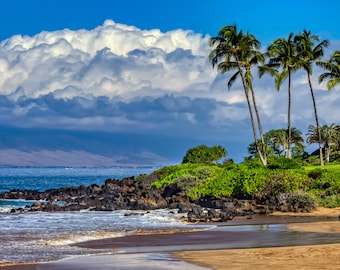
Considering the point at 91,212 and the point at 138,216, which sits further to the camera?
the point at 91,212

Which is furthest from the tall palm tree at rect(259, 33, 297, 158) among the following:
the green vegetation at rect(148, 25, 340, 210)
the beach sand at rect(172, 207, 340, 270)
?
the beach sand at rect(172, 207, 340, 270)

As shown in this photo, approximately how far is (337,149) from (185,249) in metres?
75.4

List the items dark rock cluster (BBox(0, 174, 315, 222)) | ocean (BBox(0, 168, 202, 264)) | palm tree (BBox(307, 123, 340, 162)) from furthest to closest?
1. palm tree (BBox(307, 123, 340, 162))
2. dark rock cluster (BBox(0, 174, 315, 222))
3. ocean (BBox(0, 168, 202, 264))

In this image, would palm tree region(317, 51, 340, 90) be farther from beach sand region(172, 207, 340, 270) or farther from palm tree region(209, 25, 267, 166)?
beach sand region(172, 207, 340, 270)

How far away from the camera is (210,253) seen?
23.7m

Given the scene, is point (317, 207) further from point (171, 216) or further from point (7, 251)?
point (7, 251)

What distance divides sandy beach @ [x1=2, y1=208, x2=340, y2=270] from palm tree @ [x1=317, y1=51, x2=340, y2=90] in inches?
1552

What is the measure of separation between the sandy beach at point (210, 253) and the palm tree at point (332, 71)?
129 ft

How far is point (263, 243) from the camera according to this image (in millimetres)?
26906

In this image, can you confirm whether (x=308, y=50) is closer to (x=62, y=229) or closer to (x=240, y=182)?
(x=240, y=182)

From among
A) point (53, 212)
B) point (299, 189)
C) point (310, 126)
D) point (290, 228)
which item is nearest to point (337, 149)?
point (310, 126)

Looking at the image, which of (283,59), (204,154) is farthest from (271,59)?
(204,154)

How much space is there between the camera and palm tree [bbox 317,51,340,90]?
2751 inches

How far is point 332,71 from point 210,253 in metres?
52.0
